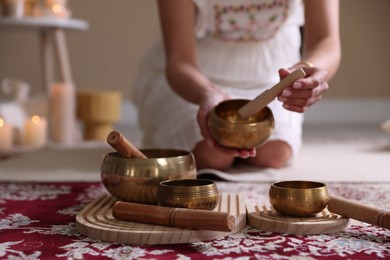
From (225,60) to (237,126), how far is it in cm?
75

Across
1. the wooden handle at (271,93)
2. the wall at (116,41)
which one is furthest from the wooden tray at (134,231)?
the wall at (116,41)

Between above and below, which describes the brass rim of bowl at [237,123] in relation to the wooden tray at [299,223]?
above

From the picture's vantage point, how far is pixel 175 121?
1958 mm

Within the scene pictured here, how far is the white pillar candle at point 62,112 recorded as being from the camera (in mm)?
2939

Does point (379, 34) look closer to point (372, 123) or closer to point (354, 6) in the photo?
point (354, 6)

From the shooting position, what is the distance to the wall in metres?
4.15

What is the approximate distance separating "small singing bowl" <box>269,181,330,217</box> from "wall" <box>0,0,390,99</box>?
3.16 meters

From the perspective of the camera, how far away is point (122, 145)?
118 centimetres

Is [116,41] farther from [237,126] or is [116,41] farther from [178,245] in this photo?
[178,245]

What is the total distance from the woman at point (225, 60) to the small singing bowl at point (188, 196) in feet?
1.45

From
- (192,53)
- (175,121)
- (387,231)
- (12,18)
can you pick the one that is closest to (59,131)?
(12,18)

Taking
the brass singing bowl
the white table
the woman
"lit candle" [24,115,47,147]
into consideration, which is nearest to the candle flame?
"lit candle" [24,115,47,147]

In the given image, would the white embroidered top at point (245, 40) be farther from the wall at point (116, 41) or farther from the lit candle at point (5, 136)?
the wall at point (116, 41)

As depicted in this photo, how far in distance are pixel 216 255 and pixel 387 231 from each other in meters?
0.34
